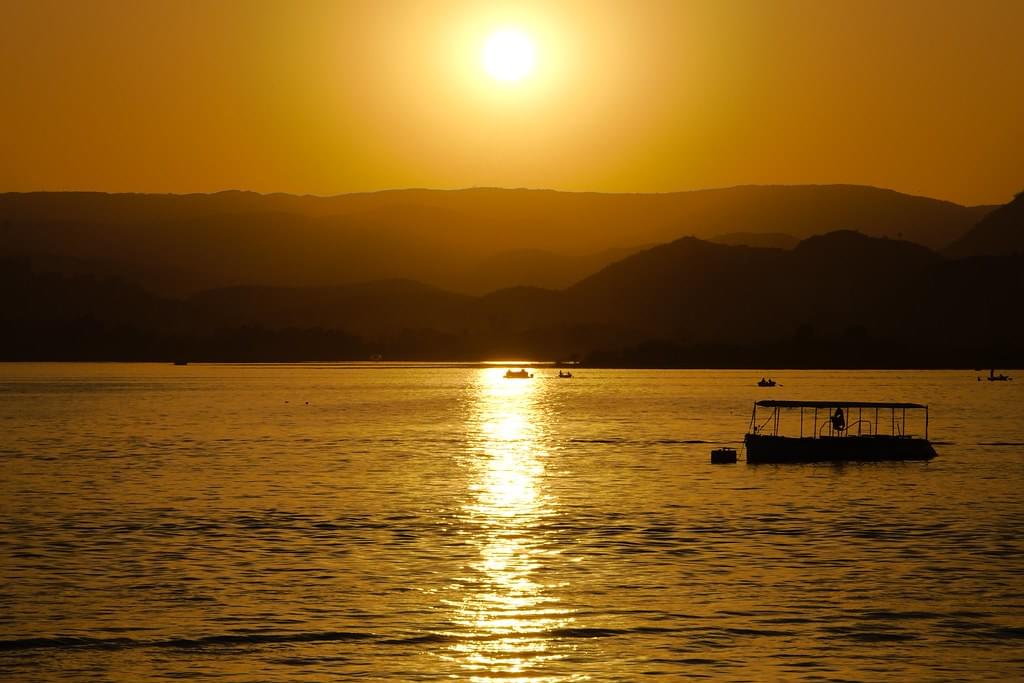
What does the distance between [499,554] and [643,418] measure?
5165 inches

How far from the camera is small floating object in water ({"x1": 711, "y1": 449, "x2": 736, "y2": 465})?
4250 inches

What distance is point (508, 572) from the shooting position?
2008 inches

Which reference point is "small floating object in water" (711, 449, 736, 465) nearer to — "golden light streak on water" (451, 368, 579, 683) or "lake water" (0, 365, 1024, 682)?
"lake water" (0, 365, 1024, 682)

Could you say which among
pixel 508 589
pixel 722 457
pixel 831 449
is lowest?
pixel 508 589

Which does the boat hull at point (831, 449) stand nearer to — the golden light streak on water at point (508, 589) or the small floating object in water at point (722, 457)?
the small floating object in water at point (722, 457)

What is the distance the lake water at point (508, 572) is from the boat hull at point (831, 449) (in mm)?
2535

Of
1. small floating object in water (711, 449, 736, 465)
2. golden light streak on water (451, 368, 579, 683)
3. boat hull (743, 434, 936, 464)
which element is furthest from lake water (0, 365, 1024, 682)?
boat hull (743, 434, 936, 464)

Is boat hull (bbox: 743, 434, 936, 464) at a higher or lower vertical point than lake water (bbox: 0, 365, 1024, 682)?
higher

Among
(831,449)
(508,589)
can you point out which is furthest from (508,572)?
(831,449)

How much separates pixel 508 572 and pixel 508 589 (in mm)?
3907

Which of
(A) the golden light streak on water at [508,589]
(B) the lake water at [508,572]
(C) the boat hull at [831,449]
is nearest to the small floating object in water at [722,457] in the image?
(C) the boat hull at [831,449]

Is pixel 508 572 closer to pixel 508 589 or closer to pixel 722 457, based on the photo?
pixel 508 589

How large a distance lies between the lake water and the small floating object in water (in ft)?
7.13

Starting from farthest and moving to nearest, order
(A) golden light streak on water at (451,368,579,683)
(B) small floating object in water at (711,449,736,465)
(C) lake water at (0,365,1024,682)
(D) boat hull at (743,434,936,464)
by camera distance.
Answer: (D) boat hull at (743,434,936,464)
(B) small floating object in water at (711,449,736,465)
(C) lake water at (0,365,1024,682)
(A) golden light streak on water at (451,368,579,683)
